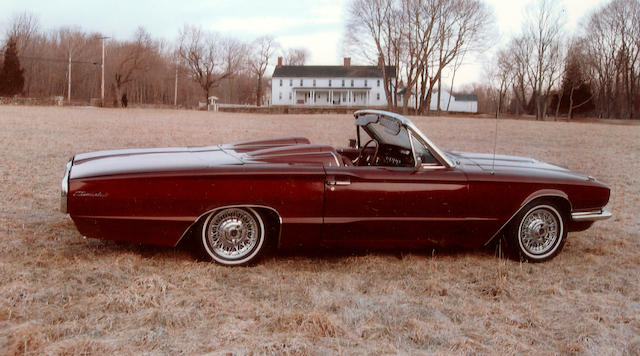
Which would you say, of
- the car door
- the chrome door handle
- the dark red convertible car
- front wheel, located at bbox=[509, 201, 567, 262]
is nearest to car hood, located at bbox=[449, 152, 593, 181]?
the dark red convertible car

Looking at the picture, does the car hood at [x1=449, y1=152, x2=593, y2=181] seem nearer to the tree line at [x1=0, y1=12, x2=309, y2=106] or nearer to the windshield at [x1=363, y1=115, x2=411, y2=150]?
the windshield at [x1=363, y1=115, x2=411, y2=150]

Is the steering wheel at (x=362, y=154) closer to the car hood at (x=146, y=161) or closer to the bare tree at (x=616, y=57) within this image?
the car hood at (x=146, y=161)

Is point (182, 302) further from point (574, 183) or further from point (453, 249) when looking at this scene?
point (574, 183)

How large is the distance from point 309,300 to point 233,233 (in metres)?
0.86

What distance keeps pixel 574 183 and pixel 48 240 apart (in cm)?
443

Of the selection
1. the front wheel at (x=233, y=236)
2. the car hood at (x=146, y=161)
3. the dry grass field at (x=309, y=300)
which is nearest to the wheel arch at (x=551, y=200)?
the dry grass field at (x=309, y=300)

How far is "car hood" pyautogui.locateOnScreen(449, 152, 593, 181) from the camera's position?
435 cm

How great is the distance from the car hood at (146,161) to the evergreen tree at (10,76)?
5625cm

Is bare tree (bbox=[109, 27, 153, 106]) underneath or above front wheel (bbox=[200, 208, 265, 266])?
above

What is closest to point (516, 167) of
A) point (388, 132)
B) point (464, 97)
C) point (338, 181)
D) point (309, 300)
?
point (388, 132)

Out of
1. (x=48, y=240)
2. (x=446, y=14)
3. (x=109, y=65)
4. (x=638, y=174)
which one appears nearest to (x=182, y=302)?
(x=48, y=240)

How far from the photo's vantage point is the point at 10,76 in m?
52.0

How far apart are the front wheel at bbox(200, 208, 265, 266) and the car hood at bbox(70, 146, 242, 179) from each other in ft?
1.32

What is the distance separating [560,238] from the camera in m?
4.36
